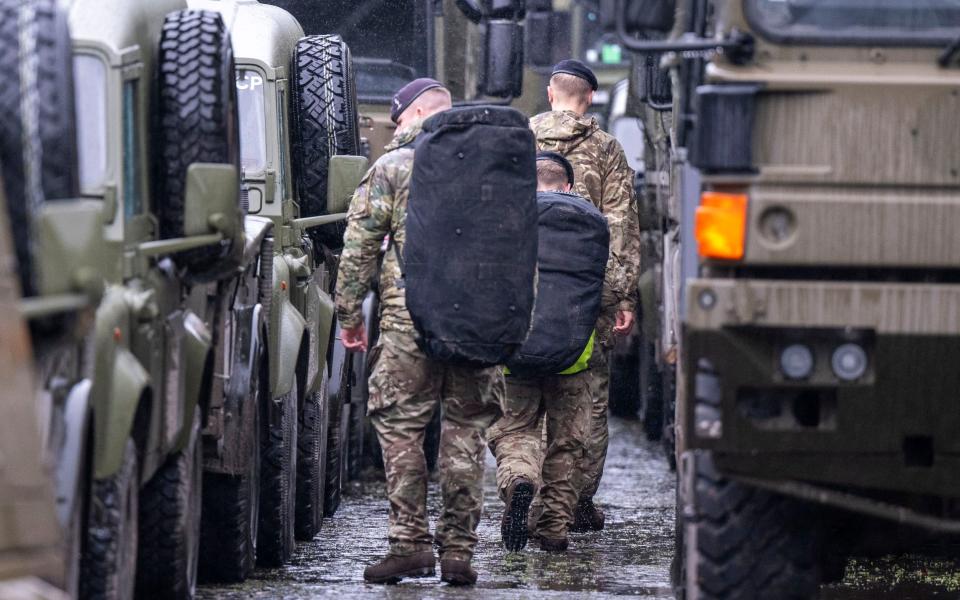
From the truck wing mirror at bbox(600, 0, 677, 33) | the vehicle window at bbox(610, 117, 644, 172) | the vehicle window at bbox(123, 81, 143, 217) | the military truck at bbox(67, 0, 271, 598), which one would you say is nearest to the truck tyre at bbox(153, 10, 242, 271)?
the military truck at bbox(67, 0, 271, 598)

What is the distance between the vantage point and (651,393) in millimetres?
14195

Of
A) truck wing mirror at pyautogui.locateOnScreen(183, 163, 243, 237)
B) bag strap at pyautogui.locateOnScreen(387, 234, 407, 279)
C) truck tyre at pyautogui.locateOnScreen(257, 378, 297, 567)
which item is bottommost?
truck tyre at pyautogui.locateOnScreen(257, 378, 297, 567)

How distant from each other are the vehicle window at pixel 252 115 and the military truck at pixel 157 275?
1.53m

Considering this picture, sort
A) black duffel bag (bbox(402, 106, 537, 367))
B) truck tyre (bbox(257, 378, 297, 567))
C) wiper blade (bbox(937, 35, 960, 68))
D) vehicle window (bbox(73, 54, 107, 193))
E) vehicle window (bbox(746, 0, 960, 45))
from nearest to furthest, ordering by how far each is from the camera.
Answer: wiper blade (bbox(937, 35, 960, 68)) → vehicle window (bbox(746, 0, 960, 45)) → vehicle window (bbox(73, 54, 107, 193)) → black duffel bag (bbox(402, 106, 537, 367)) → truck tyre (bbox(257, 378, 297, 567))

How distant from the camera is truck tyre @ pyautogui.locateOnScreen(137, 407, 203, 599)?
22.5ft

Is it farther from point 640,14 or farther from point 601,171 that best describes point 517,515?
point 640,14

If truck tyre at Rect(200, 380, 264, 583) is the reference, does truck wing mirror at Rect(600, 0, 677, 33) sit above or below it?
above

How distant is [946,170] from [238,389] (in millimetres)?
2998

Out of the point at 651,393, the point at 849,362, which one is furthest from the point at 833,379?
the point at 651,393

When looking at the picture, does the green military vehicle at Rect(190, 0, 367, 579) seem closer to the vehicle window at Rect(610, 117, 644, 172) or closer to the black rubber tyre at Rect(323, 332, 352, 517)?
the black rubber tyre at Rect(323, 332, 352, 517)

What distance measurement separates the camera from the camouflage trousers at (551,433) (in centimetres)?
935

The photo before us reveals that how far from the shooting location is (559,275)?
911 cm

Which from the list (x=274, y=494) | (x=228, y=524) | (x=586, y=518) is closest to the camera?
(x=228, y=524)

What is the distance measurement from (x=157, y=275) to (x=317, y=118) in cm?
301
